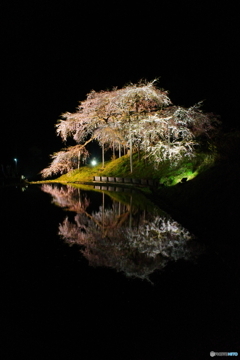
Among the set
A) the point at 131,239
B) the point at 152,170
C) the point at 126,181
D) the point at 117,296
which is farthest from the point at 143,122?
the point at 117,296

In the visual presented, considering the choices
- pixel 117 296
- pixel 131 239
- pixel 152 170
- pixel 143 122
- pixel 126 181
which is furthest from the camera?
pixel 143 122

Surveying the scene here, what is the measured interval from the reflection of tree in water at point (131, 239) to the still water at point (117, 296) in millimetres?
31

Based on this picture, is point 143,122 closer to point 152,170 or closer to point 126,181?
point 152,170

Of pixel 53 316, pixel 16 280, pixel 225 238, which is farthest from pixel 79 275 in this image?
pixel 225 238

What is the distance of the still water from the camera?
3.50 m

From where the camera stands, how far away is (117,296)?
4.80 m

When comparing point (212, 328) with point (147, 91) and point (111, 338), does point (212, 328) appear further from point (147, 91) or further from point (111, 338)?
point (147, 91)

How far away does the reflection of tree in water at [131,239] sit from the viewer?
21.7 ft

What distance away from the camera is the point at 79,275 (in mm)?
5812

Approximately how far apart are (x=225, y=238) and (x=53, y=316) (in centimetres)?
503

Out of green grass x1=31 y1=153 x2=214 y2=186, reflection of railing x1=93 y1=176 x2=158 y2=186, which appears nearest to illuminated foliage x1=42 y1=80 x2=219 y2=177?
green grass x1=31 y1=153 x2=214 y2=186

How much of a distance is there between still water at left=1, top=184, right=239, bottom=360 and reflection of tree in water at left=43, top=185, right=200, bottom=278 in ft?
0.10

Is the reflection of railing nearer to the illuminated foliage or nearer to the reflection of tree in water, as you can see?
the illuminated foliage

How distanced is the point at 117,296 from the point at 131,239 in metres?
3.77
